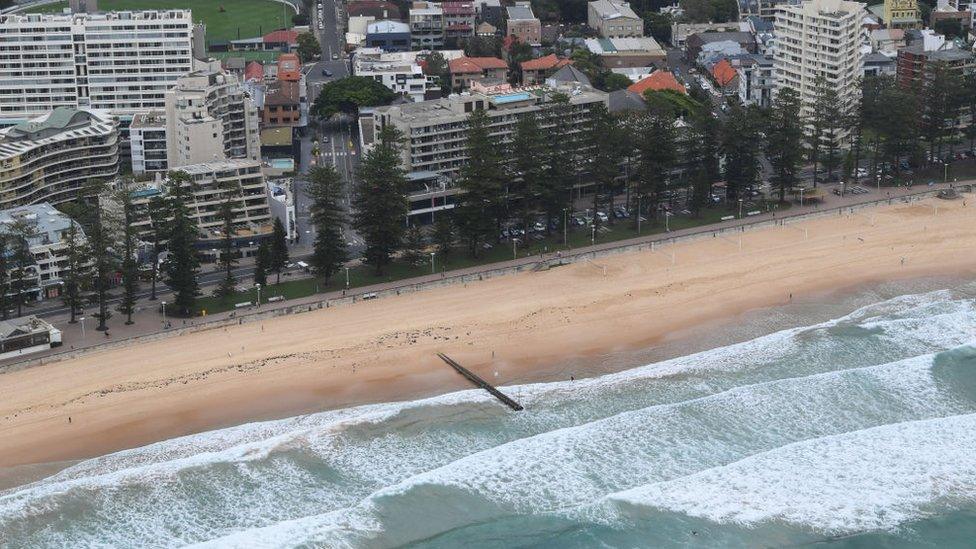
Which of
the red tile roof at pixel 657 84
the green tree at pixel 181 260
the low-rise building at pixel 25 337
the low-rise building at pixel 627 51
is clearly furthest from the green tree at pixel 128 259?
the low-rise building at pixel 627 51

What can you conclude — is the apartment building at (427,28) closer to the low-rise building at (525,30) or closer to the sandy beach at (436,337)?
the low-rise building at (525,30)

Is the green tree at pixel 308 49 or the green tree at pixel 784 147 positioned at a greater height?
the green tree at pixel 308 49

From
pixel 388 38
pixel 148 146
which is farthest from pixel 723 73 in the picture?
pixel 148 146

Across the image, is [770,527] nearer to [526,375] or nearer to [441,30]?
[526,375]

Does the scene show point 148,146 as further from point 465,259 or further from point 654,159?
point 654,159

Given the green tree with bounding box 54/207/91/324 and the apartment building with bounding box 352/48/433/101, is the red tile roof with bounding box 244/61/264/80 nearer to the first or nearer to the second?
the apartment building with bounding box 352/48/433/101

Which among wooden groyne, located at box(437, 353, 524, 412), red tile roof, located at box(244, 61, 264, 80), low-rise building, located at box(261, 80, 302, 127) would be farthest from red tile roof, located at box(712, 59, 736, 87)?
wooden groyne, located at box(437, 353, 524, 412)

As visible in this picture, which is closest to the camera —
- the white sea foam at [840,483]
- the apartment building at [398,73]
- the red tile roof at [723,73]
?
the white sea foam at [840,483]
